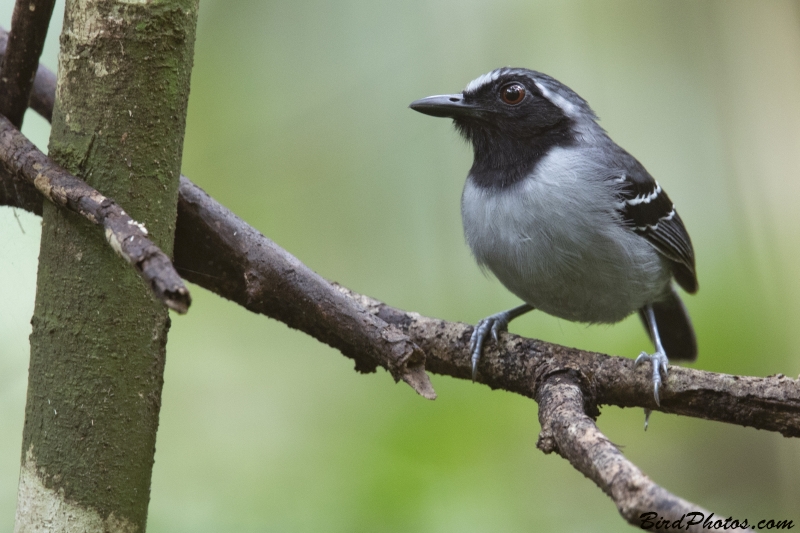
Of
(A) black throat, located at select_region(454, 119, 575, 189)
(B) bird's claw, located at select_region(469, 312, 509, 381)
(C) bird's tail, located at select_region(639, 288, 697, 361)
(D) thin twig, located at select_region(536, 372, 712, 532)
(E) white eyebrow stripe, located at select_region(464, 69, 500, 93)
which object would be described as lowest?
(C) bird's tail, located at select_region(639, 288, 697, 361)

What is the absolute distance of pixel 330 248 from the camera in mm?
4199

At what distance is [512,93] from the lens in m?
3.56

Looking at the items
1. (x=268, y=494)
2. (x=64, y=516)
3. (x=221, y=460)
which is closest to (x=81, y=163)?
(x=64, y=516)

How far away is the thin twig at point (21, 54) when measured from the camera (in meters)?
1.97

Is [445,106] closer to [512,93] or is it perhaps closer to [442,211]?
[512,93]

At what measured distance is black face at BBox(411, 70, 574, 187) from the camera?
3428 millimetres

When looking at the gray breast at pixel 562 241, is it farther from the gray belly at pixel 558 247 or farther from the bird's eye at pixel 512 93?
the bird's eye at pixel 512 93

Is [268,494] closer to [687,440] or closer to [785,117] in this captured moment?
[687,440]

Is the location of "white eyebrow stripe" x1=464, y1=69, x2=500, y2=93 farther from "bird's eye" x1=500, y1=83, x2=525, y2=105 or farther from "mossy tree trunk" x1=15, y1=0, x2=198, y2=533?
"mossy tree trunk" x1=15, y1=0, x2=198, y2=533

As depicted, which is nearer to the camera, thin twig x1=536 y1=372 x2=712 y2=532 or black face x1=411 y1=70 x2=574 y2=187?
thin twig x1=536 y1=372 x2=712 y2=532

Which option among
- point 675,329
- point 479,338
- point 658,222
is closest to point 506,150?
point 658,222

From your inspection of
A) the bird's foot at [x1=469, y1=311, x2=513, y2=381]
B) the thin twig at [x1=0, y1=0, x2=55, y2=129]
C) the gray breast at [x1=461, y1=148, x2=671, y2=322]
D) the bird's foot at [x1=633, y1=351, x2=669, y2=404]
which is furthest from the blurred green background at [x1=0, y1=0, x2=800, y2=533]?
the thin twig at [x1=0, y1=0, x2=55, y2=129]

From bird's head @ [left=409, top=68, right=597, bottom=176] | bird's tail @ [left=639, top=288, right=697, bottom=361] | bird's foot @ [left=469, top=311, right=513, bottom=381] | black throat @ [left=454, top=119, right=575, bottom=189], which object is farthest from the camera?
bird's tail @ [left=639, top=288, right=697, bottom=361]

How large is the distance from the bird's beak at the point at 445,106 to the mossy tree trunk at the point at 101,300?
168cm
